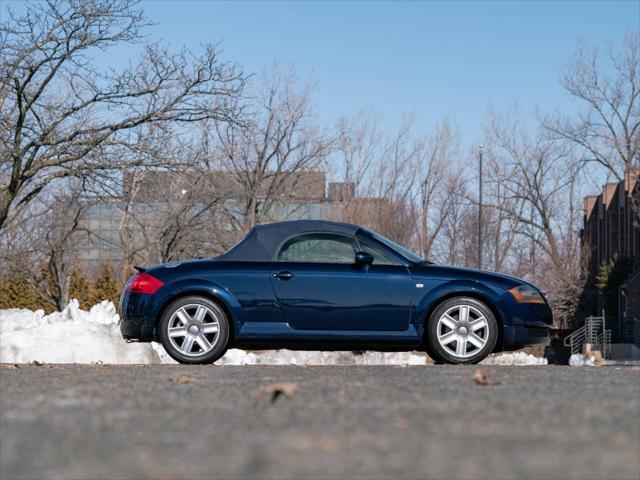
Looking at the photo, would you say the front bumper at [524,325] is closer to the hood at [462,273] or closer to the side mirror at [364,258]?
the hood at [462,273]

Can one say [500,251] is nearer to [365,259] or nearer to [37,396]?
[365,259]

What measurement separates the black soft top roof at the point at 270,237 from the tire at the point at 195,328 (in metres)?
0.57

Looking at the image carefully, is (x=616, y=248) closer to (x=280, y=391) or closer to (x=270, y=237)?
(x=270, y=237)

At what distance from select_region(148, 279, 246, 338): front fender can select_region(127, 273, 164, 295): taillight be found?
0.21 ft

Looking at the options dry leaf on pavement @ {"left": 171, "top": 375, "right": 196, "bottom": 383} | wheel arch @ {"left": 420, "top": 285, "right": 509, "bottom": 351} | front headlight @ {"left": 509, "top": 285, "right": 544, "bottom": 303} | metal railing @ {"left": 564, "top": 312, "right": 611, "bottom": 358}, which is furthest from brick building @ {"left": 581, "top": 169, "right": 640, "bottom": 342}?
dry leaf on pavement @ {"left": 171, "top": 375, "right": 196, "bottom": 383}

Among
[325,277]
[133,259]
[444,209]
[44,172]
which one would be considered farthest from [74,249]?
[325,277]

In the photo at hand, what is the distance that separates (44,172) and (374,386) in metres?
37.2

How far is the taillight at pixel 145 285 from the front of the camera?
37.2ft

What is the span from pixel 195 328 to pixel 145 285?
0.68m

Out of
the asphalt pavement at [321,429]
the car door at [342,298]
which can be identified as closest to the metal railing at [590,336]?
the car door at [342,298]

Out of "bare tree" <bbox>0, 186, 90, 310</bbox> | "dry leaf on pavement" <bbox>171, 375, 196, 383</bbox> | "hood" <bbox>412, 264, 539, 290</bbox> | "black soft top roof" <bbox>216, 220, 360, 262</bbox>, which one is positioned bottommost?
"dry leaf on pavement" <bbox>171, 375, 196, 383</bbox>

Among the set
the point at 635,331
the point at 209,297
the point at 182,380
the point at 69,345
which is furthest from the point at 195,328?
the point at 635,331

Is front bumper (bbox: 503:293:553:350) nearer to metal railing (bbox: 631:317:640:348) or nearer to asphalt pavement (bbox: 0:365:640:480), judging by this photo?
asphalt pavement (bbox: 0:365:640:480)

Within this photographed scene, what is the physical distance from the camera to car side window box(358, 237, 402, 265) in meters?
11.5
